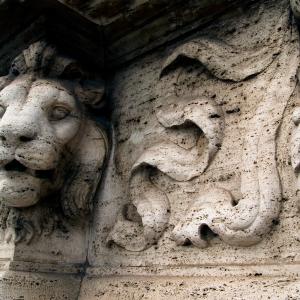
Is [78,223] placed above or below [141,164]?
below

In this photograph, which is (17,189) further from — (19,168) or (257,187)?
(257,187)

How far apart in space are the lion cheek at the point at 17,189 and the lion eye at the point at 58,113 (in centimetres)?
19

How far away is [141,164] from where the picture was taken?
4.37ft

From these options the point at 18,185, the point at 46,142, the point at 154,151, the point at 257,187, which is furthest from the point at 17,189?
the point at 257,187

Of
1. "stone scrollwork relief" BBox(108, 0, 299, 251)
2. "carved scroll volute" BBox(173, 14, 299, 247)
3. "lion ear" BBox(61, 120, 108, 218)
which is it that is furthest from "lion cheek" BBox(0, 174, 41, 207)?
"carved scroll volute" BBox(173, 14, 299, 247)

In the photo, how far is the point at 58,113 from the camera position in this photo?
1416 mm

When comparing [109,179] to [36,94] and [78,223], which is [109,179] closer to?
[78,223]

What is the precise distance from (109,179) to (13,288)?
42 cm

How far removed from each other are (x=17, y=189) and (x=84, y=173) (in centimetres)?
22

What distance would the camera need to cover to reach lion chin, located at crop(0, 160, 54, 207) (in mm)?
1333

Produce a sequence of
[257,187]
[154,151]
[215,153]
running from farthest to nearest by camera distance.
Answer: [154,151] < [215,153] < [257,187]

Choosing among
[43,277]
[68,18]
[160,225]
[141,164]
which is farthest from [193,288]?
[68,18]

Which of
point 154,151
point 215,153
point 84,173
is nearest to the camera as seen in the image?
point 215,153

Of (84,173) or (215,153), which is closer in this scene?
(215,153)
